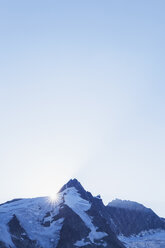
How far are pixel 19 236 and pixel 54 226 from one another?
20.8 meters

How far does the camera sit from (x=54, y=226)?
159 m

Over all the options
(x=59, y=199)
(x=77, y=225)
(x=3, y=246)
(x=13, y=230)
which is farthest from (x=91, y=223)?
(x=3, y=246)

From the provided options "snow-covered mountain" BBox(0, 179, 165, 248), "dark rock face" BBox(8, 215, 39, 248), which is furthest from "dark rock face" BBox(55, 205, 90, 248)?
"dark rock face" BBox(8, 215, 39, 248)

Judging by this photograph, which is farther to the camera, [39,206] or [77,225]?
[39,206]

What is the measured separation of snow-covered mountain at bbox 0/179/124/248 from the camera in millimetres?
144500

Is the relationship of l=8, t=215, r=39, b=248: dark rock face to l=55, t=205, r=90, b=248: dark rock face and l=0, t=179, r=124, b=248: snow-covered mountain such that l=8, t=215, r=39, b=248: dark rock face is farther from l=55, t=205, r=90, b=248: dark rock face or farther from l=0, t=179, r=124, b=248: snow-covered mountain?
l=55, t=205, r=90, b=248: dark rock face

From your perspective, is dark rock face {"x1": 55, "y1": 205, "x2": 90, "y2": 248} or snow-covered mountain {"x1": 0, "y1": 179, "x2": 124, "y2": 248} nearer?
snow-covered mountain {"x1": 0, "y1": 179, "x2": 124, "y2": 248}

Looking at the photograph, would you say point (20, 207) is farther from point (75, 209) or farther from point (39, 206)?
point (75, 209)

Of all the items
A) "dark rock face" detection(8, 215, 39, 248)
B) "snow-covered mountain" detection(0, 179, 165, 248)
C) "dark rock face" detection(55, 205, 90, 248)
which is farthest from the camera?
"dark rock face" detection(55, 205, 90, 248)

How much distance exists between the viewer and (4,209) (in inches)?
6604

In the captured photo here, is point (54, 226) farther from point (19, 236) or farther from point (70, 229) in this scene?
point (19, 236)

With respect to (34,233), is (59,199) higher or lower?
higher

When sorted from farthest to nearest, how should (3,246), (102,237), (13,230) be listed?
(102,237) < (13,230) < (3,246)

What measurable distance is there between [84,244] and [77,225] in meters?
11.3
